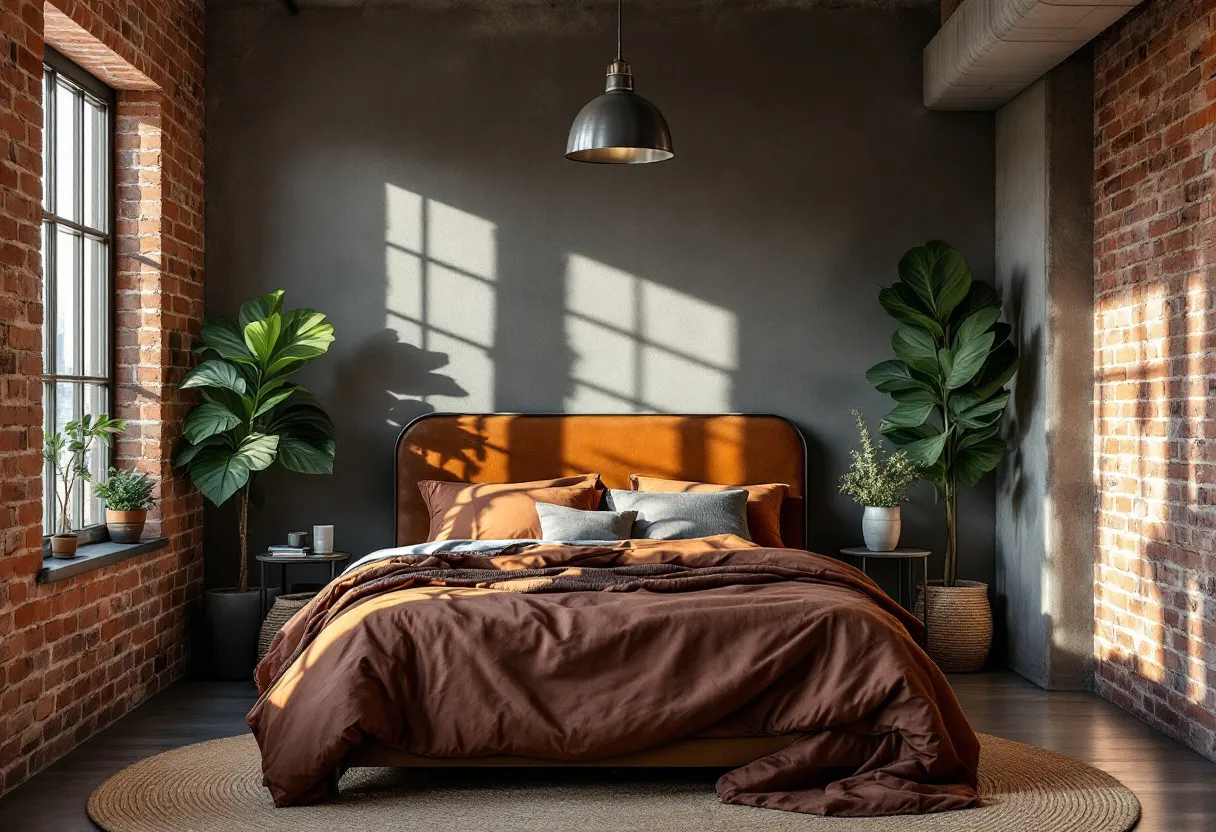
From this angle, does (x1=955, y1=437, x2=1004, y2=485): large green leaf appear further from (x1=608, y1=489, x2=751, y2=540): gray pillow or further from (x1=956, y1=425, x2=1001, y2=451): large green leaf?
(x1=608, y1=489, x2=751, y2=540): gray pillow

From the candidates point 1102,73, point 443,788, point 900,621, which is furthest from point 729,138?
point 443,788

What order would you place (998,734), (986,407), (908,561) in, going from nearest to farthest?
1. (998,734)
2. (986,407)
3. (908,561)

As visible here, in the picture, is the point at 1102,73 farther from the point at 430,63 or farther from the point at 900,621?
the point at 430,63

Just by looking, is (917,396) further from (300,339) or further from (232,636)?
(232,636)

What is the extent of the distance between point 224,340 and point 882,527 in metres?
3.43

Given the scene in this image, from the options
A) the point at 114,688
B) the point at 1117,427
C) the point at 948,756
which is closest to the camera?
the point at 948,756

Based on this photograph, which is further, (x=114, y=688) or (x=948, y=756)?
(x=114, y=688)

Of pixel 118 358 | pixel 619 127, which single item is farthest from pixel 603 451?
pixel 118 358

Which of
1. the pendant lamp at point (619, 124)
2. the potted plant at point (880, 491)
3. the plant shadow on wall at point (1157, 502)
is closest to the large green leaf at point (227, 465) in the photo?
the pendant lamp at point (619, 124)

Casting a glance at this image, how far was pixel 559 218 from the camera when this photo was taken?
662cm

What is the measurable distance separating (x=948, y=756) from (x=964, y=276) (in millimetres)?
2909

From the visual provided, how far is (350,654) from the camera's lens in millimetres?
4074

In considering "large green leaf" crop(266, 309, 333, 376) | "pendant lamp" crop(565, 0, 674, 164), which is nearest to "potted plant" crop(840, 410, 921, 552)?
"pendant lamp" crop(565, 0, 674, 164)

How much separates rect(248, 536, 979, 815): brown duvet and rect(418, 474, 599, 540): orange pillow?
5.38 feet
